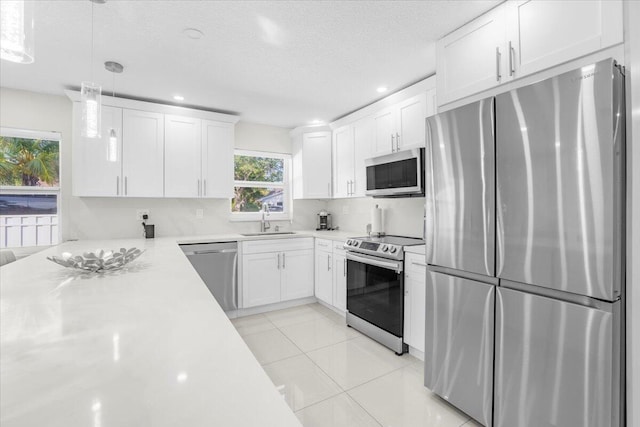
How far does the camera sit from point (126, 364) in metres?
0.61

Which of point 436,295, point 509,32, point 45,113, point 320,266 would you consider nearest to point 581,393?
point 436,295

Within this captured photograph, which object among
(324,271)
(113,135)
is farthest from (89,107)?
(324,271)

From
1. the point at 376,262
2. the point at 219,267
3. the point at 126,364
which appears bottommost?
the point at 219,267

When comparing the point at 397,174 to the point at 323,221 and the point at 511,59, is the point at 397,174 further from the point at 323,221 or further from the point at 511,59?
the point at 323,221

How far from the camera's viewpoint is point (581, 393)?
131 centimetres

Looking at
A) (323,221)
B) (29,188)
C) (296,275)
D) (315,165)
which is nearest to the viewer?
(29,188)

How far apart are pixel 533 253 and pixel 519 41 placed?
3.99 ft

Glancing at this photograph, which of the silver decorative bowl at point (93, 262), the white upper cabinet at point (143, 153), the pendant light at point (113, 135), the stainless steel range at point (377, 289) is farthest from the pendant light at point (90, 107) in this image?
the stainless steel range at point (377, 289)

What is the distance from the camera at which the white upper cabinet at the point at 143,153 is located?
327cm

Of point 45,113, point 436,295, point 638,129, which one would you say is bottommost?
point 436,295

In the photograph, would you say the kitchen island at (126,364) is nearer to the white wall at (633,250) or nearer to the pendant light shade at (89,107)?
the pendant light shade at (89,107)

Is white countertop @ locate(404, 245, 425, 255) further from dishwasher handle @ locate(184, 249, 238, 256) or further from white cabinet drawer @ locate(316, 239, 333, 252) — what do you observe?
dishwasher handle @ locate(184, 249, 238, 256)

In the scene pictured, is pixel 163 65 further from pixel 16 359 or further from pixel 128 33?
pixel 16 359

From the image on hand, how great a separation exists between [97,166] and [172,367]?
3.36 metres
